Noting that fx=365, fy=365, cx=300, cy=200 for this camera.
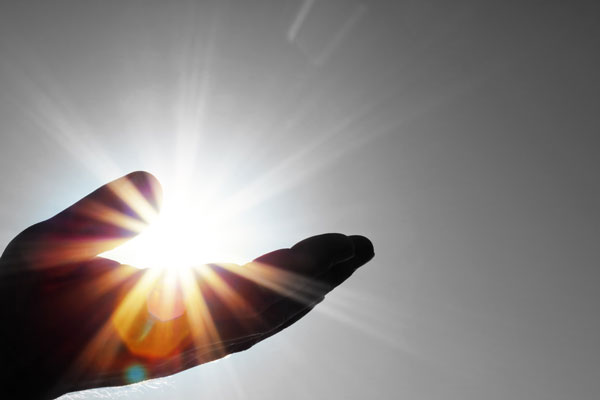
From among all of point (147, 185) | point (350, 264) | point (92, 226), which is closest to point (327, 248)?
point (350, 264)

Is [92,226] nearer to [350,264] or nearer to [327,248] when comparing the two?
[327,248]

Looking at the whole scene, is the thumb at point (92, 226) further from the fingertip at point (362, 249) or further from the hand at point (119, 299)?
the fingertip at point (362, 249)

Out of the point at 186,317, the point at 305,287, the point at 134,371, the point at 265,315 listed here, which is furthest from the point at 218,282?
the point at 134,371

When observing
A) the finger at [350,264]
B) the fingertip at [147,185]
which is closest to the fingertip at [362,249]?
the finger at [350,264]

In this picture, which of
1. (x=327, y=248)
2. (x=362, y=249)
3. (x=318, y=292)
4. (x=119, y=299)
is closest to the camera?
(x=119, y=299)

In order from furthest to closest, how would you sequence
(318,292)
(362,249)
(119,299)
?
(362,249)
(318,292)
(119,299)

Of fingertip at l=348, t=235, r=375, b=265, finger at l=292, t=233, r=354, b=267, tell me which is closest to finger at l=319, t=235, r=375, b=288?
fingertip at l=348, t=235, r=375, b=265

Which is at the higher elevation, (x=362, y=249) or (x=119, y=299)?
(x=119, y=299)

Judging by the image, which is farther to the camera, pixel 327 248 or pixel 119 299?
pixel 327 248
